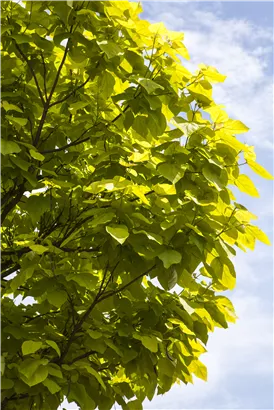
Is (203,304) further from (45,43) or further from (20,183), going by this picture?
(45,43)

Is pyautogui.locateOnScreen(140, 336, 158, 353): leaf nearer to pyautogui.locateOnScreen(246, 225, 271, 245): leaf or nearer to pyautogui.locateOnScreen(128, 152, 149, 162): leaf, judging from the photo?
pyautogui.locateOnScreen(246, 225, 271, 245): leaf

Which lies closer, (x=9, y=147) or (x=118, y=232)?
(x=118, y=232)

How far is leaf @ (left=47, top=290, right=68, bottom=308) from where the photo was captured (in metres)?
3.91

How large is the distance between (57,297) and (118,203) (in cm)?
83

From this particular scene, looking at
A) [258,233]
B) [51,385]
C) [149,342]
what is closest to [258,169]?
[258,233]

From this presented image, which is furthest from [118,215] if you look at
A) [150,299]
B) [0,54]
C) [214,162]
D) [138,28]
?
[0,54]

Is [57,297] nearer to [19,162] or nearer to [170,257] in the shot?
[170,257]

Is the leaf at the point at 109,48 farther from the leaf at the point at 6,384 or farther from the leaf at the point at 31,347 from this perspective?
the leaf at the point at 6,384

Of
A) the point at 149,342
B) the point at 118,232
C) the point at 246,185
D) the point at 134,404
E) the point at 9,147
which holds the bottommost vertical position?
the point at 134,404

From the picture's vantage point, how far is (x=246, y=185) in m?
4.43

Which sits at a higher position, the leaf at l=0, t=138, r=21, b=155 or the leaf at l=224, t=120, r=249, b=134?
the leaf at l=224, t=120, r=249, b=134

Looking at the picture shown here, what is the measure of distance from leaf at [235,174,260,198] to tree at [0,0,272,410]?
0.01 metres

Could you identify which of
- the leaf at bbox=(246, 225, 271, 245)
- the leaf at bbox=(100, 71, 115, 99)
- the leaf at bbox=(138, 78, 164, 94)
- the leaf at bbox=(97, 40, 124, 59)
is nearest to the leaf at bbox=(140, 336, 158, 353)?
the leaf at bbox=(246, 225, 271, 245)

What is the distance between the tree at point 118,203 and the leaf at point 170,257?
0.01 meters
